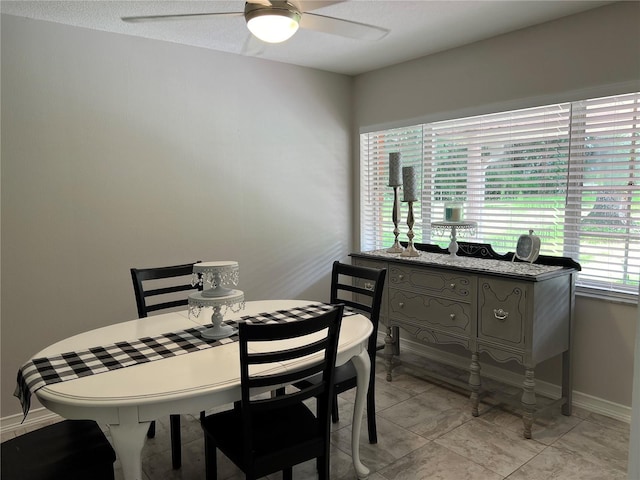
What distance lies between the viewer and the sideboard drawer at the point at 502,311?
2586 millimetres

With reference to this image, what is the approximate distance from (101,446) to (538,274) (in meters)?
2.30

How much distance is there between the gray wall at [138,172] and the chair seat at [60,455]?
1305 mm

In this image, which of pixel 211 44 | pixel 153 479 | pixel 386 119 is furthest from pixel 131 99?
pixel 153 479

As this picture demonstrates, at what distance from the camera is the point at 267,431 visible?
5.97ft

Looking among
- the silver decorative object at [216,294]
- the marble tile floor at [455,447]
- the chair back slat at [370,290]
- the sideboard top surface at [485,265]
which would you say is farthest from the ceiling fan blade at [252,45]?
the marble tile floor at [455,447]

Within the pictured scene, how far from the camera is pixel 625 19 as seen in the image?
257cm

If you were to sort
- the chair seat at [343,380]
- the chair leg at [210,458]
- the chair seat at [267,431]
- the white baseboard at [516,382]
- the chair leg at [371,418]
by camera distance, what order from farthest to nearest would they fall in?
1. the white baseboard at [516,382]
2. the chair leg at [371,418]
3. the chair seat at [343,380]
4. the chair leg at [210,458]
5. the chair seat at [267,431]

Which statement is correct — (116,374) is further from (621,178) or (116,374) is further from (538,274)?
(621,178)

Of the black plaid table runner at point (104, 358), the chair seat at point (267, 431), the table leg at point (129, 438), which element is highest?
the black plaid table runner at point (104, 358)

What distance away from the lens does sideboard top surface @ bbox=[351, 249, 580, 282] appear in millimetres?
2612

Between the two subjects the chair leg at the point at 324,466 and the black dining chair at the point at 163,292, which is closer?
the chair leg at the point at 324,466

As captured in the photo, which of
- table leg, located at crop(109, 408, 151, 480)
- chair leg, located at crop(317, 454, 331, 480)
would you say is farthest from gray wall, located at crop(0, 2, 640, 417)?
chair leg, located at crop(317, 454, 331, 480)

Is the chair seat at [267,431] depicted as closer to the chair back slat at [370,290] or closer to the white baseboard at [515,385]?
the chair back slat at [370,290]

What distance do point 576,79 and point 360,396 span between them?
2304 mm
